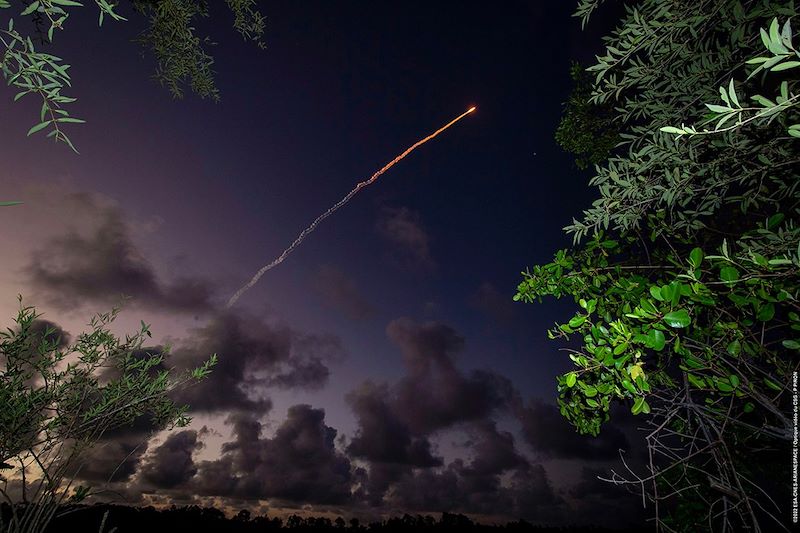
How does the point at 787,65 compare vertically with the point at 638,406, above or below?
above

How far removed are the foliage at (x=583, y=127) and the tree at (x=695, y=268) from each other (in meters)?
3.81

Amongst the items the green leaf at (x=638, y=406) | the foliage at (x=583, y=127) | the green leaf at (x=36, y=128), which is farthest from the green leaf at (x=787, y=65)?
the foliage at (x=583, y=127)

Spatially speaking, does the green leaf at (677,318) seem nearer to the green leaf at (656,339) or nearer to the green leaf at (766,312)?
the green leaf at (656,339)

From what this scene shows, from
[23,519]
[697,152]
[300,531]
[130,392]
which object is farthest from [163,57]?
[300,531]

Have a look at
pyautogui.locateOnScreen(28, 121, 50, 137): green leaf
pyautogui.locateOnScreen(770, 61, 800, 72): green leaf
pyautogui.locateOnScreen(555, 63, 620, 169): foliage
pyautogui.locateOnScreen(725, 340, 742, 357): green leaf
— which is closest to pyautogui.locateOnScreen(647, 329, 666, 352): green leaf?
pyautogui.locateOnScreen(725, 340, 742, 357): green leaf

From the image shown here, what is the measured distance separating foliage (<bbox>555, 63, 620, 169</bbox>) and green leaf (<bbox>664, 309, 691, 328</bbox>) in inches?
296

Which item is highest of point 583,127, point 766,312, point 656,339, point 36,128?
point 583,127

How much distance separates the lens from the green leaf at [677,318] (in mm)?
3025

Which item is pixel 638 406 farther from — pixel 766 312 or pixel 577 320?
pixel 766 312

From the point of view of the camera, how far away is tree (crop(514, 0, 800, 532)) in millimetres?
3426

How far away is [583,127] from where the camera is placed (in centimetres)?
981

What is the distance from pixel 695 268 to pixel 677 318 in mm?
599

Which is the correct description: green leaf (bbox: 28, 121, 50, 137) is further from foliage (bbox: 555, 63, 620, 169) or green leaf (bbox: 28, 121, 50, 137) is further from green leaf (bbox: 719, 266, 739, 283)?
foliage (bbox: 555, 63, 620, 169)

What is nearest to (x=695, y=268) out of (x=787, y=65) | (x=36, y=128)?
(x=787, y=65)
